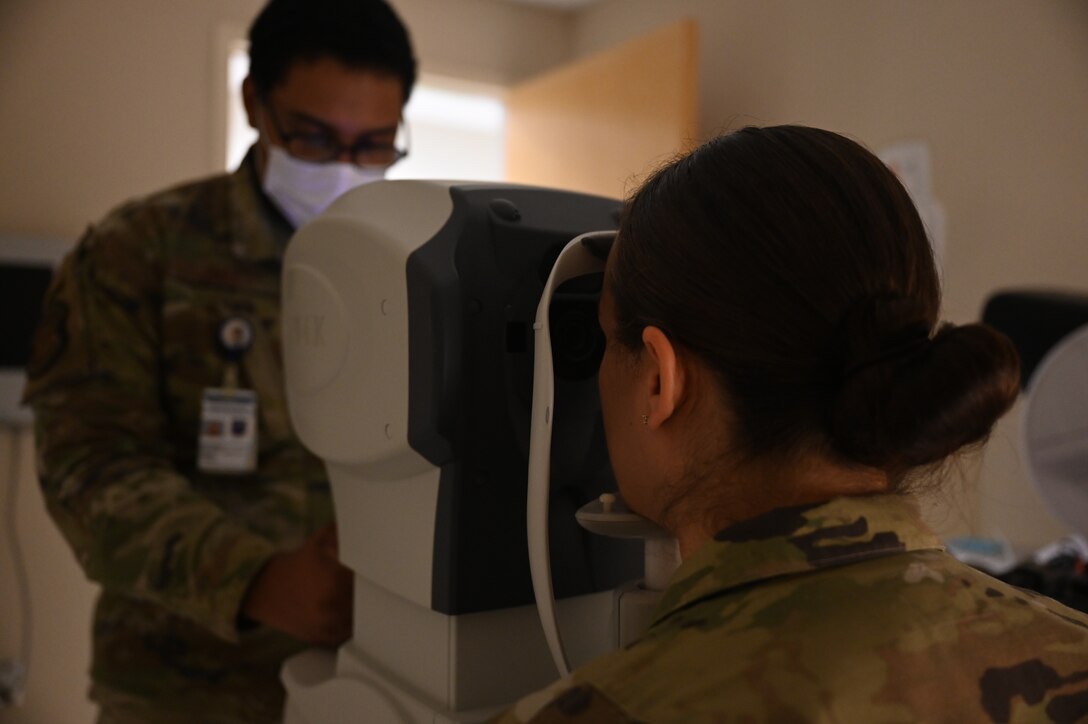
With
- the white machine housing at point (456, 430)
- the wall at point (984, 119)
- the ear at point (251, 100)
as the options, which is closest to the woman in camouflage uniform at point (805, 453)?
the white machine housing at point (456, 430)

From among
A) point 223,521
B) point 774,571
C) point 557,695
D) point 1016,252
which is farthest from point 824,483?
point 1016,252

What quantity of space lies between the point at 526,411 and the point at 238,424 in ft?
1.97

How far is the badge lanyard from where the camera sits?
1.14 m

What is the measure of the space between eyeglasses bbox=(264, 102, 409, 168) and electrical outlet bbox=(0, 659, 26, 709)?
6.61ft

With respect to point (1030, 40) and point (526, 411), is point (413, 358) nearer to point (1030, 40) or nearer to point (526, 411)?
point (526, 411)

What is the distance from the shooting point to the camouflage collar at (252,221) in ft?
4.11

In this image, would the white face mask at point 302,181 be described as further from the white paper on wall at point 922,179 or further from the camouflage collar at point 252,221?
the white paper on wall at point 922,179

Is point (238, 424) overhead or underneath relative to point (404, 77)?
underneath

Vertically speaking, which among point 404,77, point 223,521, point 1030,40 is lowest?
point 223,521

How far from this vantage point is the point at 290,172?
4.17 ft

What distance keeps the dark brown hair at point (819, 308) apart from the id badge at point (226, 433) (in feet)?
2.41

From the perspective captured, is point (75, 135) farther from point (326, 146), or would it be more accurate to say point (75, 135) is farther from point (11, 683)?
point (326, 146)

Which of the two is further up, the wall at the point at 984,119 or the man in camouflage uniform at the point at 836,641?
the wall at the point at 984,119

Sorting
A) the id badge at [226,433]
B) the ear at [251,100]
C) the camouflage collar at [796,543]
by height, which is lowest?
the id badge at [226,433]
